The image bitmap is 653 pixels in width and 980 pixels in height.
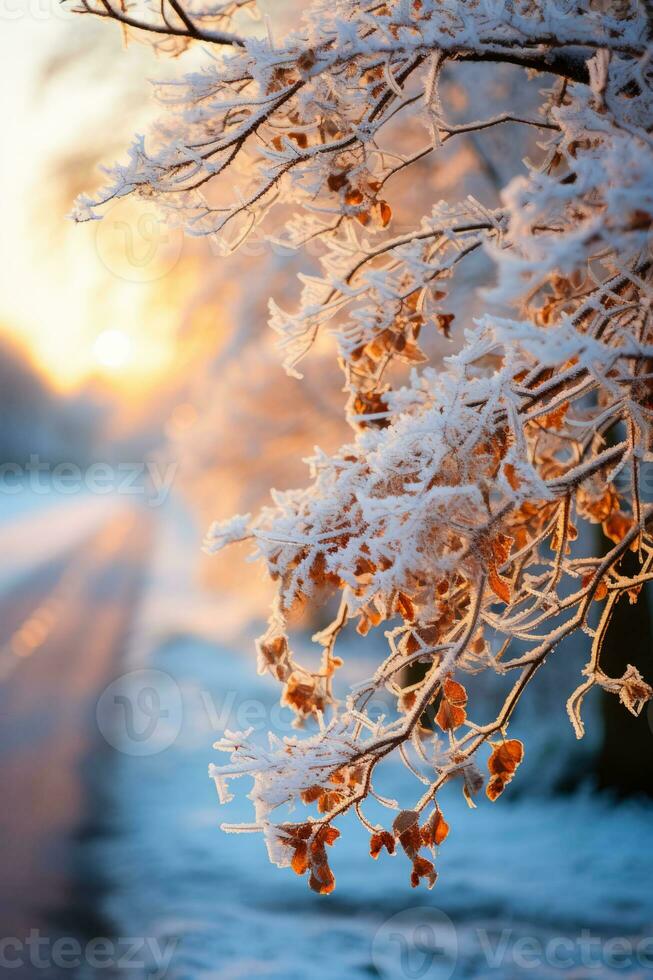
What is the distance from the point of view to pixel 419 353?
296 cm

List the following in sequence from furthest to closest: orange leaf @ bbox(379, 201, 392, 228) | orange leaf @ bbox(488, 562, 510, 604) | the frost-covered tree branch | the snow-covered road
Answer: the snow-covered road < orange leaf @ bbox(379, 201, 392, 228) < orange leaf @ bbox(488, 562, 510, 604) < the frost-covered tree branch

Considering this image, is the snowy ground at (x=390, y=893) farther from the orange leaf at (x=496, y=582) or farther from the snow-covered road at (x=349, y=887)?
the orange leaf at (x=496, y=582)

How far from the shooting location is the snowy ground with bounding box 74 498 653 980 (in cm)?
516

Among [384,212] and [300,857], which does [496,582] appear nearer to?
[300,857]

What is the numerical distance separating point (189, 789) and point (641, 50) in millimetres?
7181

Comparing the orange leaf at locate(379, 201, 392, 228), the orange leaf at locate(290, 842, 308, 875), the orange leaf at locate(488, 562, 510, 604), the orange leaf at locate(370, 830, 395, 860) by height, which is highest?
the orange leaf at locate(379, 201, 392, 228)

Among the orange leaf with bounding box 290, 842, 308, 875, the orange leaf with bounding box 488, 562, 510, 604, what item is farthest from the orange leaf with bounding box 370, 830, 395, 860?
the orange leaf with bounding box 488, 562, 510, 604

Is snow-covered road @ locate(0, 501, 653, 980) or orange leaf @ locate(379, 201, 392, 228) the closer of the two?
orange leaf @ locate(379, 201, 392, 228)

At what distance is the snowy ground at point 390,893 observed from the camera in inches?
203

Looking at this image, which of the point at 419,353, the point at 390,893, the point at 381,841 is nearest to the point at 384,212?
the point at 419,353

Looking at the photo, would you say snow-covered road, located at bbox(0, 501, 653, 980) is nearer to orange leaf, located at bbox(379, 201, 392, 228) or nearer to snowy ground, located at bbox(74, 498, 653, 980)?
snowy ground, located at bbox(74, 498, 653, 980)

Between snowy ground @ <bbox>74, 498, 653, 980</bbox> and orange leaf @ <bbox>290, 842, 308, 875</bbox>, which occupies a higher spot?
orange leaf @ <bbox>290, 842, 308, 875</bbox>

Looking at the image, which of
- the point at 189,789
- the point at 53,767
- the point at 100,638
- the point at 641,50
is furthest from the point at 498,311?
the point at 100,638

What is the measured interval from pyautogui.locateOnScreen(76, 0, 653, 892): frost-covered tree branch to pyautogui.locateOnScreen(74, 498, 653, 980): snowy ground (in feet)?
11.1
